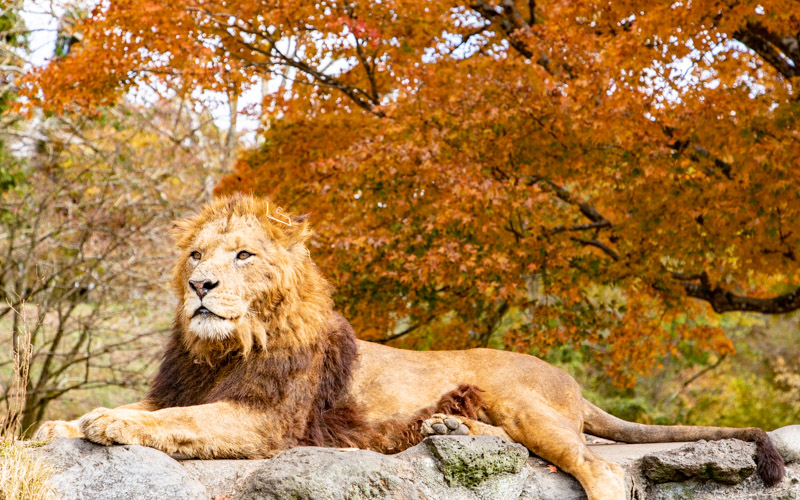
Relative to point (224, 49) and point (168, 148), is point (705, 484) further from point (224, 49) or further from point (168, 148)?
point (168, 148)

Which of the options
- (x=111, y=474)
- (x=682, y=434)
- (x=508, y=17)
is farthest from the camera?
(x=508, y=17)

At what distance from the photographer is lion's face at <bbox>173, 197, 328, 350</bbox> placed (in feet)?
13.5

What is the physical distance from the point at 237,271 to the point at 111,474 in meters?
1.13

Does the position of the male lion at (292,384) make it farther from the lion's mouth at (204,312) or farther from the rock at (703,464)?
the rock at (703,464)

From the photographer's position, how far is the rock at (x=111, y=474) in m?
3.72

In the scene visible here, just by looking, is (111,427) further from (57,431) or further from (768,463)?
(768,463)

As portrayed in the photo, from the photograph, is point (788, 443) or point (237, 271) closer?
point (237, 271)

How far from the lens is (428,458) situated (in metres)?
4.17

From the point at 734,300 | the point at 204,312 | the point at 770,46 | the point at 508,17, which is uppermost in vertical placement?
the point at 508,17

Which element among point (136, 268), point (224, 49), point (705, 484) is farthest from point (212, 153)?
point (705, 484)

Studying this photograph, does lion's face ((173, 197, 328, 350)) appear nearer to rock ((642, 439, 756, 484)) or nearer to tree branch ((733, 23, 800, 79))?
rock ((642, 439, 756, 484))

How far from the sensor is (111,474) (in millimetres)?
3721

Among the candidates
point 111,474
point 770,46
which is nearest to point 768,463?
point 111,474

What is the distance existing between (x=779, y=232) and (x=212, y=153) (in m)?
9.68
